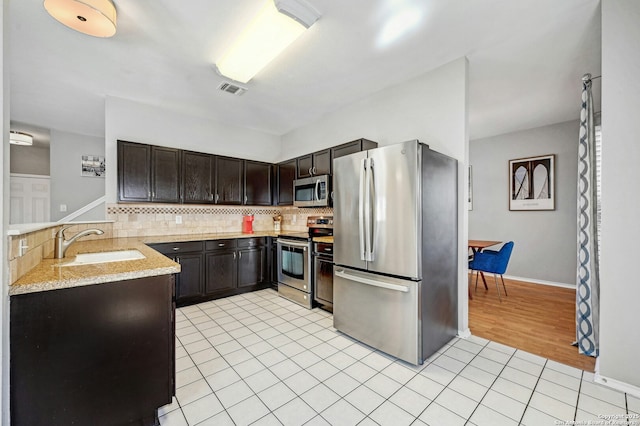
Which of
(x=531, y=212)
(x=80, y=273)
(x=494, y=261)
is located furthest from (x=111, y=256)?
(x=531, y=212)

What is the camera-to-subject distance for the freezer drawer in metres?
2.09

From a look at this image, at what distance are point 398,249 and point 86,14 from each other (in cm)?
283

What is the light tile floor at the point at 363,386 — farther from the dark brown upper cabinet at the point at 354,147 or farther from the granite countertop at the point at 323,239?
the dark brown upper cabinet at the point at 354,147

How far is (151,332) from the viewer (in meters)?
1.48

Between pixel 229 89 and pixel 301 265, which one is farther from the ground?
pixel 229 89

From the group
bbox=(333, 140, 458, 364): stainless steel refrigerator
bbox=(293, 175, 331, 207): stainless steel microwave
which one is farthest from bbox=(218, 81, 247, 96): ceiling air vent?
bbox=(333, 140, 458, 364): stainless steel refrigerator

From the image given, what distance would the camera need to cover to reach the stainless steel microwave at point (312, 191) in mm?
3549

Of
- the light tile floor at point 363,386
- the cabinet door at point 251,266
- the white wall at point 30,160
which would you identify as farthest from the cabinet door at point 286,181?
the white wall at point 30,160

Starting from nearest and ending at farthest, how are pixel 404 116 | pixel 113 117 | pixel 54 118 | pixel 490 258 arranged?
pixel 404 116
pixel 113 117
pixel 490 258
pixel 54 118

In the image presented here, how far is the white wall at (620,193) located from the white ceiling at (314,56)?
0.39m

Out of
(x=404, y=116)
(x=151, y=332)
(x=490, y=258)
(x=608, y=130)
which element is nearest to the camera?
(x=151, y=332)

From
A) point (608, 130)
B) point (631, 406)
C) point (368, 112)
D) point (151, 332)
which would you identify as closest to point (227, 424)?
point (151, 332)

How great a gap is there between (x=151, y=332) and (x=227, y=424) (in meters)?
0.69

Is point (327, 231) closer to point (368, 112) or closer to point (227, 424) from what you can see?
point (368, 112)
